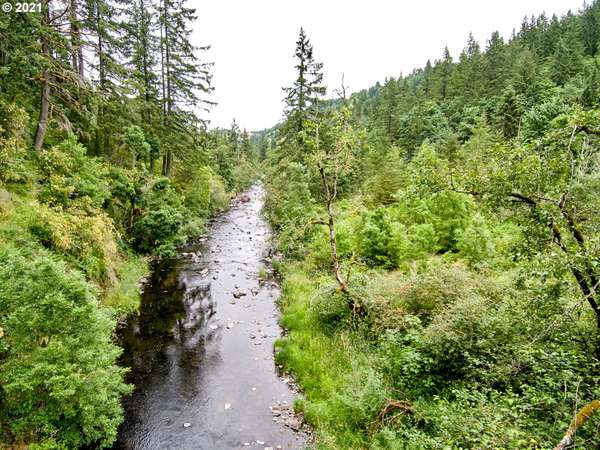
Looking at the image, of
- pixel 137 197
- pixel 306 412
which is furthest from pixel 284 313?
pixel 137 197

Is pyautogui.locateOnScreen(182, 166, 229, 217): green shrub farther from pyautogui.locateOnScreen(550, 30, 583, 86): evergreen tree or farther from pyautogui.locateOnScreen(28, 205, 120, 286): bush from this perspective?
pyautogui.locateOnScreen(550, 30, 583, 86): evergreen tree

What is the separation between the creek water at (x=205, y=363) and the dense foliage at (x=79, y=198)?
92 centimetres

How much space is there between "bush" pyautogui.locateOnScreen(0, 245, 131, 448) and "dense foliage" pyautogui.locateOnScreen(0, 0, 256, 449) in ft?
0.07

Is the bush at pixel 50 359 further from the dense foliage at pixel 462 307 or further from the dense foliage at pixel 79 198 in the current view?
the dense foliage at pixel 462 307

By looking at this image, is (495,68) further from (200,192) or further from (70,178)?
(70,178)

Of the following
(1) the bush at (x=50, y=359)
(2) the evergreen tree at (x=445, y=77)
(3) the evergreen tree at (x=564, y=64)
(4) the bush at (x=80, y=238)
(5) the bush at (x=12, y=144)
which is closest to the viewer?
(1) the bush at (x=50, y=359)

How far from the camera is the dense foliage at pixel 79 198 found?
6.62 m

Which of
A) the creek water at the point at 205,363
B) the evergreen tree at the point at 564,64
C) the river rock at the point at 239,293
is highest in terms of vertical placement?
the evergreen tree at the point at 564,64

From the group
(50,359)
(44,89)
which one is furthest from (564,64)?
(50,359)

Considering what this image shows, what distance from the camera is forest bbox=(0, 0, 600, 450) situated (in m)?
5.55

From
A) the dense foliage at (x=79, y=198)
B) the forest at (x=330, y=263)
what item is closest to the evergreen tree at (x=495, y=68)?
the forest at (x=330, y=263)

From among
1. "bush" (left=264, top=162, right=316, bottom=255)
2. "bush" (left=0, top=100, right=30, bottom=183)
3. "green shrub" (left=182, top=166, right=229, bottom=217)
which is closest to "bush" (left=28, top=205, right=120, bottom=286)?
"bush" (left=0, top=100, right=30, bottom=183)

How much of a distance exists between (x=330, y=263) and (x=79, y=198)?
1168cm

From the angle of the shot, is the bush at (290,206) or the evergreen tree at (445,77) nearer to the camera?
the bush at (290,206)
